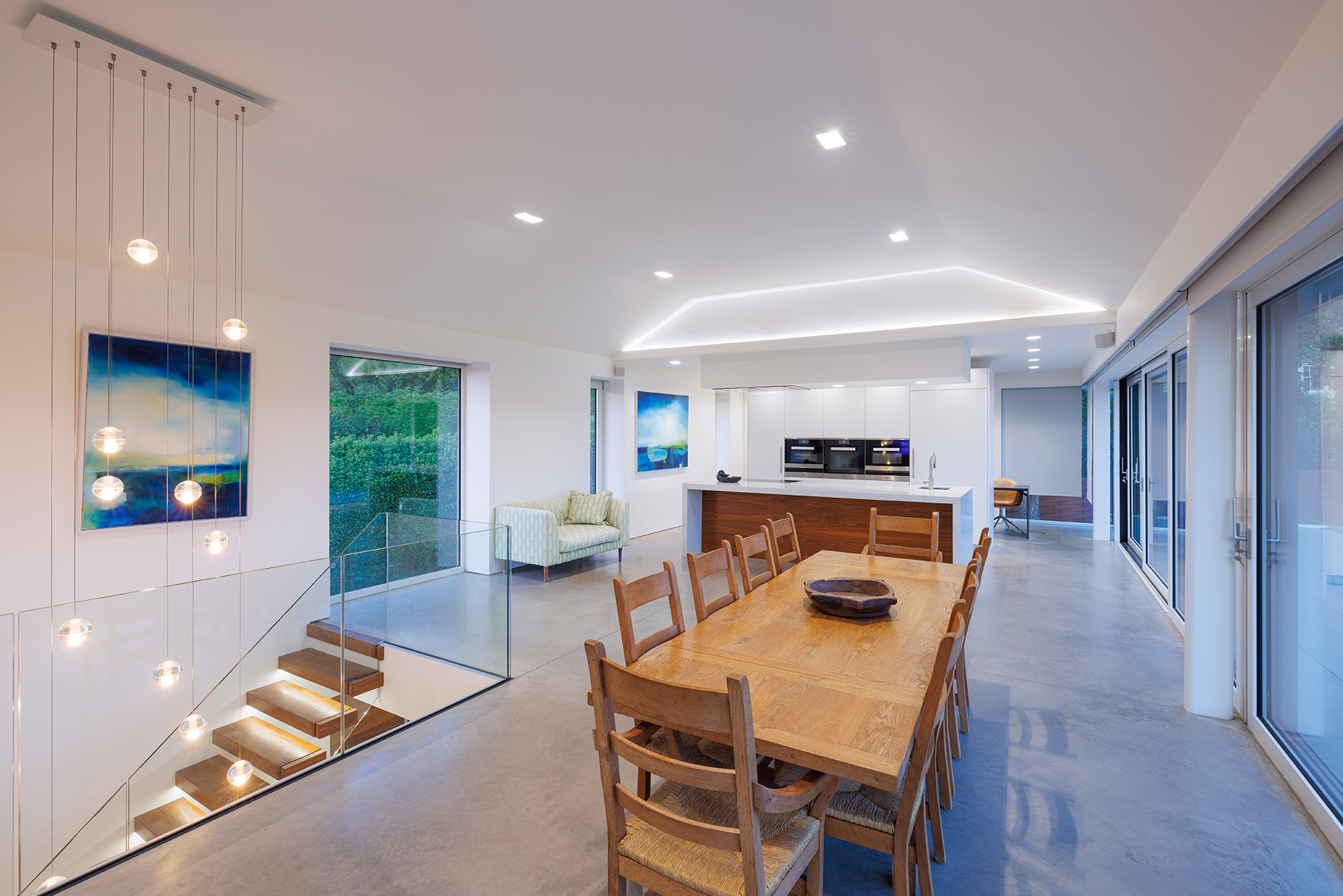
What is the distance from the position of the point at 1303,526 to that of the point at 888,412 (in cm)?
491

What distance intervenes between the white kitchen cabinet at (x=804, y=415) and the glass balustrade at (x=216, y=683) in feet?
15.5

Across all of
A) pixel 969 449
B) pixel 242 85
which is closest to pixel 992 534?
A: pixel 969 449

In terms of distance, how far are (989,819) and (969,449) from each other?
5741mm

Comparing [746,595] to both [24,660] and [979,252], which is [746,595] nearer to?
[24,660]

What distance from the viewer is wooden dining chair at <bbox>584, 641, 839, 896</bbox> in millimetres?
1326

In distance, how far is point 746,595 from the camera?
288 centimetres

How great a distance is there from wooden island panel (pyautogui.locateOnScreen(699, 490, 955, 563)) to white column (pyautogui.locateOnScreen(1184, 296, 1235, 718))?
235 centimetres

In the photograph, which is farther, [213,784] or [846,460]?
[846,460]

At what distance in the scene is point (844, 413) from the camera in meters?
7.44

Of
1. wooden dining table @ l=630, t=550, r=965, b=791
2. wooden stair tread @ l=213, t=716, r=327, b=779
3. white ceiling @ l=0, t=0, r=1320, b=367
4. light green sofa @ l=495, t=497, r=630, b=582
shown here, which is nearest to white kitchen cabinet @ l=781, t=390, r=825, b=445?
light green sofa @ l=495, t=497, r=630, b=582

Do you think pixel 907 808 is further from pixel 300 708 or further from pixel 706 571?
pixel 300 708

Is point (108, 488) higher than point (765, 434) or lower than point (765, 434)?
lower

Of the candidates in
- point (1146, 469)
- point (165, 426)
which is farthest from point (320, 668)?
point (1146, 469)

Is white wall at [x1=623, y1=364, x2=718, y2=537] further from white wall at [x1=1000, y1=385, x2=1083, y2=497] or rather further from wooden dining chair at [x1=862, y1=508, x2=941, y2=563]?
white wall at [x1=1000, y1=385, x2=1083, y2=497]
